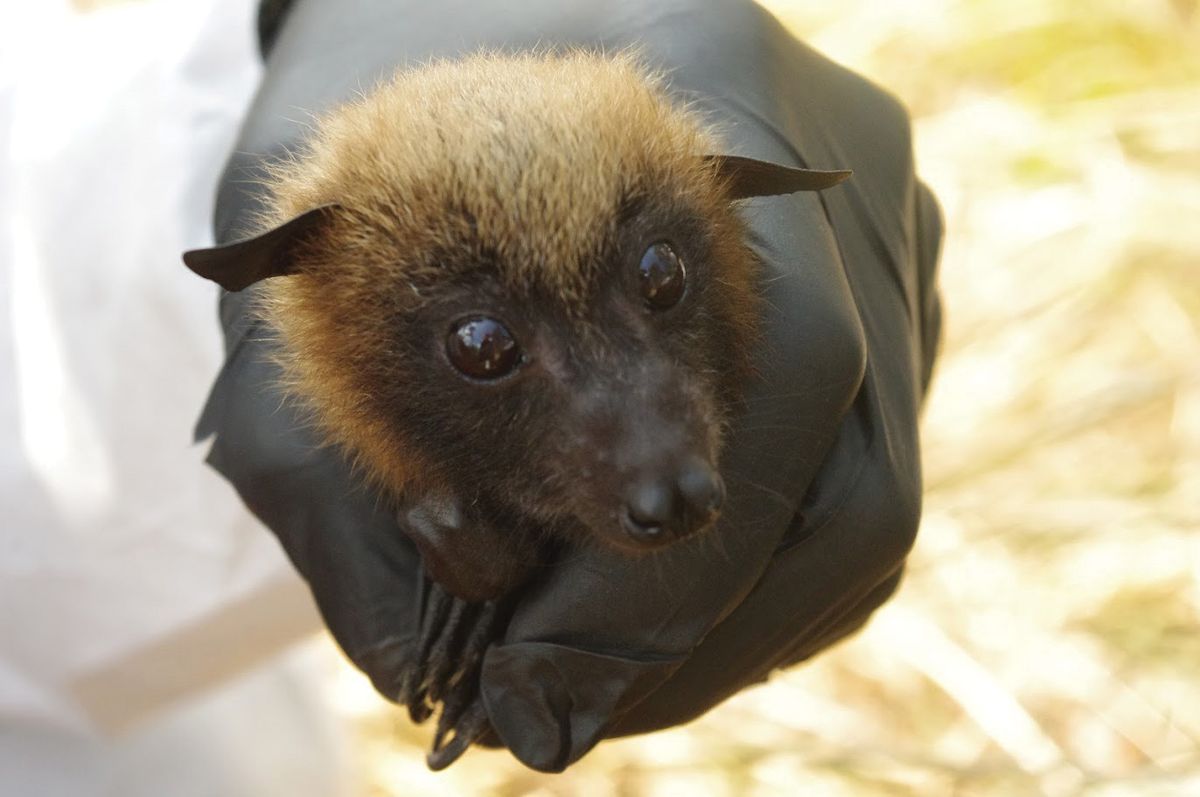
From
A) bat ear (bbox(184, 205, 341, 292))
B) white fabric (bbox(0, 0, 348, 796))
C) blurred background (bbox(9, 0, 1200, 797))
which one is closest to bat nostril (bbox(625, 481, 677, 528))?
bat ear (bbox(184, 205, 341, 292))

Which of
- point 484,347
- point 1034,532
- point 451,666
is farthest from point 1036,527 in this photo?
point 484,347

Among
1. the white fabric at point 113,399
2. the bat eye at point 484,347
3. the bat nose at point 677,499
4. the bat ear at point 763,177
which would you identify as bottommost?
the white fabric at point 113,399

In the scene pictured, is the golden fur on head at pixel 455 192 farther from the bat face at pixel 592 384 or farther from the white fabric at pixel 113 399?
the white fabric at pixel 113 399

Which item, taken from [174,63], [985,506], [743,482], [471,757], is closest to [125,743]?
[471,757]

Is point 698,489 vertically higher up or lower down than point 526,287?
lower down

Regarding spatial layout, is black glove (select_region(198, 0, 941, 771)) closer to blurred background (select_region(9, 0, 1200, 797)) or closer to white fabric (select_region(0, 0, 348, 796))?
white fabric (select_region(0, 0, 348, 796))

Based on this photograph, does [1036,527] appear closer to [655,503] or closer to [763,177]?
[763,177]

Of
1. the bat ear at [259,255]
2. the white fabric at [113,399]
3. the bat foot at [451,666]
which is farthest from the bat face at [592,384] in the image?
the white fabric at [113,399]
